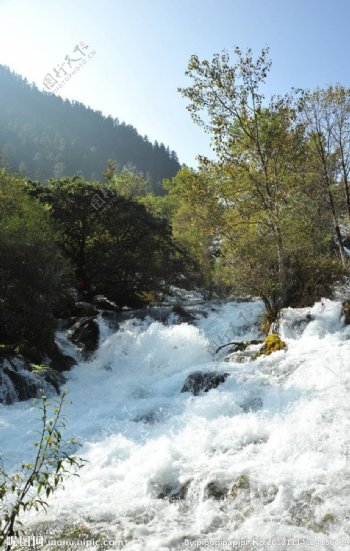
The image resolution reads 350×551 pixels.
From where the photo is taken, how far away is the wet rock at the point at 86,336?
16234 mm

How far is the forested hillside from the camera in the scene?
113938 mm

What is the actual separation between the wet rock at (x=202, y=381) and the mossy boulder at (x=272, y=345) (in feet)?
4.83

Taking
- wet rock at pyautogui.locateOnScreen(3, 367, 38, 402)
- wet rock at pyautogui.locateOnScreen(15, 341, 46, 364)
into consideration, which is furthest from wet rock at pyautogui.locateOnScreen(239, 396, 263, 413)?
wet rock at pyautogui.locateOnScreen(15, 341, 46, 364)

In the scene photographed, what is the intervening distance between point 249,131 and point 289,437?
464 inches

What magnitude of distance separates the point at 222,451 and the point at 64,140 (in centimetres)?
13056

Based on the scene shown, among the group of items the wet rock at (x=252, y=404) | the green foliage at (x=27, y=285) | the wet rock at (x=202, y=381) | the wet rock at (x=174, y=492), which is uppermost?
the green foliage at (x=27, y=285)

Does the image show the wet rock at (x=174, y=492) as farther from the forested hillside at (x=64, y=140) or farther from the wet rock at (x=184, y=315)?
the forested hillside at (x=64, y=140)

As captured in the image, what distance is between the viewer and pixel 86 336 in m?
16.8

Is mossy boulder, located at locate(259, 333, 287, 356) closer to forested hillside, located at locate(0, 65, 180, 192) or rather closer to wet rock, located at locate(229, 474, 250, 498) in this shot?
wet rock, located at locate(229, 474, 250, 498)

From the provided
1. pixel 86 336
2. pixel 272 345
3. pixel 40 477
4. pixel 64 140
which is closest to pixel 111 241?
pixel 86 336

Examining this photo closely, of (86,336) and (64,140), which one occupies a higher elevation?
(64,140)

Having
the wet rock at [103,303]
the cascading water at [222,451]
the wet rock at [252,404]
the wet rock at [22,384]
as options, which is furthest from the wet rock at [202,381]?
the wet rock at [103,303]

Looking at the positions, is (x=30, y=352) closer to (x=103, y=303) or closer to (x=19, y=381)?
(x=19, y=381)

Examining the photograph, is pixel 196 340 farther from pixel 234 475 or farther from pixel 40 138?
pixel 40 138
